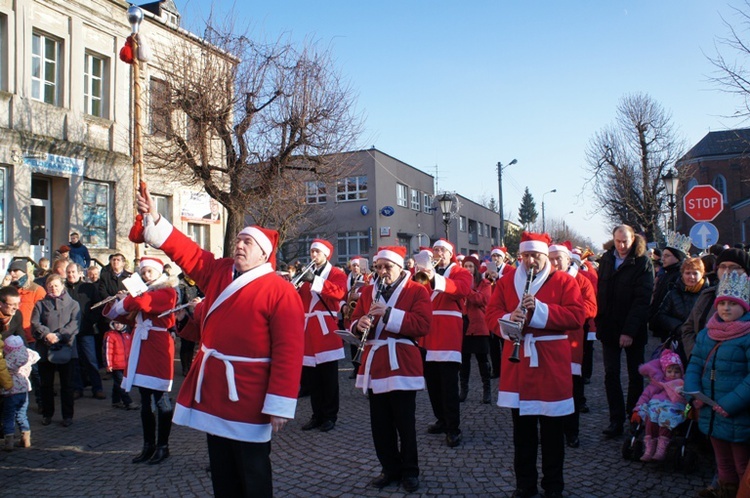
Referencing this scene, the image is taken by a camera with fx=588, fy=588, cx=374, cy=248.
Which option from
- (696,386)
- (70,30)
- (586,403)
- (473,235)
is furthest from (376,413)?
(473,235)

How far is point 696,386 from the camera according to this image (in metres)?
4.64

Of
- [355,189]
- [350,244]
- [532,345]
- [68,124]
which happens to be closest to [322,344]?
[532,345]

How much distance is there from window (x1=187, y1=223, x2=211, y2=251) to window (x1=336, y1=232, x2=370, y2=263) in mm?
14688

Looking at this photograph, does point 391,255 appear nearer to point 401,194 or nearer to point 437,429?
point 437,429

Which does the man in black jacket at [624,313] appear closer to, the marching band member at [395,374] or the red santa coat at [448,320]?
the red santa coat at [448,320]

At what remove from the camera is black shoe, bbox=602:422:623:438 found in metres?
6.20

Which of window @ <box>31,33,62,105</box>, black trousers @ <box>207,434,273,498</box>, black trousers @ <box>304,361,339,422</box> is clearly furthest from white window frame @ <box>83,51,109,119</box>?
black trousers @ <box>207,434,273,498</box>

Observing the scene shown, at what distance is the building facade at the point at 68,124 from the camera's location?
14.9 meters

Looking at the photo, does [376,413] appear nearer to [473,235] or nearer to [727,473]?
[727,473]

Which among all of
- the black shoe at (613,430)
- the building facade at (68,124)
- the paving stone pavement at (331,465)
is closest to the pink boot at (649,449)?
the paving stone pavement at (331,465)

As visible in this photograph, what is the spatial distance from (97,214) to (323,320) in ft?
42.1

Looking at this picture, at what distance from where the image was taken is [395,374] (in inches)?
194

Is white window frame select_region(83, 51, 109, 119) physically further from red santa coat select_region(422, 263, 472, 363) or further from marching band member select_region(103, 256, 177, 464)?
red santa coat select_region(422, 263, 472, 363)

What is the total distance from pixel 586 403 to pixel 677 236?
2519 millimetres
